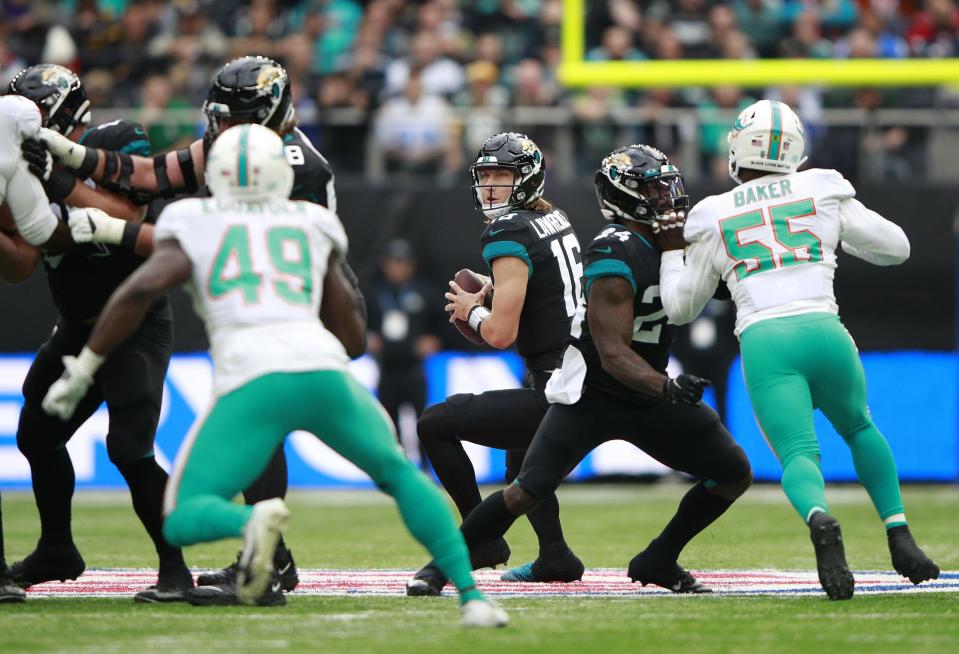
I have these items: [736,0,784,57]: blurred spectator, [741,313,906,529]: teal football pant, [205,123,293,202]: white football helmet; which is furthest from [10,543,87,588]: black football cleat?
[736,0,784,57]: blurred spectator

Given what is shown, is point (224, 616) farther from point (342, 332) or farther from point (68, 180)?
point (68, 180)

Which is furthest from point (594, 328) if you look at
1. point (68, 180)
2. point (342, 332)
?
point (68, 180)

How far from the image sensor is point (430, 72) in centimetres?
1463

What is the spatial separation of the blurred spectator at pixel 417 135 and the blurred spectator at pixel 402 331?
0.78m

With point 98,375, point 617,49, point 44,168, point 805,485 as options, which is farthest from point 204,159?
point 617,49

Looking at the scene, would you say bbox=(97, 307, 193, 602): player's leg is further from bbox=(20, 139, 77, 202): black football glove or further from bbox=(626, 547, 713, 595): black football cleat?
bbox=(626, 547, 713, 595): black football cleat

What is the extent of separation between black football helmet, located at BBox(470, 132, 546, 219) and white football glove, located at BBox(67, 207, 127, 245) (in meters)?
1.74

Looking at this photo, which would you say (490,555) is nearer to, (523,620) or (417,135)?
(523,620)

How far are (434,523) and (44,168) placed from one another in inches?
83.4

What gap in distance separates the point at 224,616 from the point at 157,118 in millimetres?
9188

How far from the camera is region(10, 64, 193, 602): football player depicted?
6.15 metres

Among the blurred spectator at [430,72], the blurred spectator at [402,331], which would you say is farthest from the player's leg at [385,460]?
the blurred spectator at [430,72]

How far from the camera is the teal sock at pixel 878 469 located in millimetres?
6215

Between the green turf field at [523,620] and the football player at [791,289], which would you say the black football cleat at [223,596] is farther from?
the football player at [791,289]
